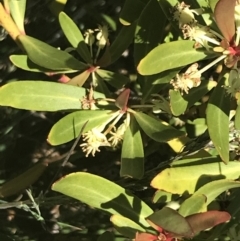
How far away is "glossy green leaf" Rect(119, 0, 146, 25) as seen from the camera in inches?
56.2

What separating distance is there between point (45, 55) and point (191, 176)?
0.45 meters

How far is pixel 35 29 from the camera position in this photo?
1.83 metres

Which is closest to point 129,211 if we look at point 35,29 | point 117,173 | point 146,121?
point 146,121

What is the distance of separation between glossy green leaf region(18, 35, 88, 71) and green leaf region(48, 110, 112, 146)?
0.13 m

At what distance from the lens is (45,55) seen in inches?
54.0

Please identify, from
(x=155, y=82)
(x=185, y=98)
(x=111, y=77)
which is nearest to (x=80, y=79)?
(x=111, y=77)

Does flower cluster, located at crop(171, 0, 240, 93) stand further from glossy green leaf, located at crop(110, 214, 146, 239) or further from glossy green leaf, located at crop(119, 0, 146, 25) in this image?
glossy green leaf, located at crop(110, 214, 146, 239)

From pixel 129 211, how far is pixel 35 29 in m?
0.74

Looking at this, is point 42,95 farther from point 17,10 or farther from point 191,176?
point 191,176

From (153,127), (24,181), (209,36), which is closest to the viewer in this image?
(209,36)

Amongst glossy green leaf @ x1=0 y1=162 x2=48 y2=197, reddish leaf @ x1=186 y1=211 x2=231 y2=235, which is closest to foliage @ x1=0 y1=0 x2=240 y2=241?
reddish leaf @ x1=186 y1=211 x2=231 y2=235

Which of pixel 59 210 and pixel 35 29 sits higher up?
pixel 35 29

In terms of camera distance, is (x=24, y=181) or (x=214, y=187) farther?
(x=24, y=181)

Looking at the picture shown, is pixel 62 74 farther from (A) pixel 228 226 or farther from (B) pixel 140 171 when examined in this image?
(A) pixel 228 226
